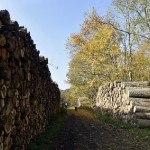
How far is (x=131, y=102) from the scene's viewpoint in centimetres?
1688

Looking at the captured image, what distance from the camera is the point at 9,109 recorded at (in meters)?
6.64

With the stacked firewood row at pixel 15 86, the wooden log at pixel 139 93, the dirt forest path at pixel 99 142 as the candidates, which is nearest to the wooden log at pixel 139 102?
the wooden log at pixel 139 93

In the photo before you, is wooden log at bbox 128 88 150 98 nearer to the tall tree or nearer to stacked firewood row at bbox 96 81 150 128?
stacked firewood row at bbox 96 81 150 128

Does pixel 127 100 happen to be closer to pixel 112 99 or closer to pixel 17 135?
pixel 112 99

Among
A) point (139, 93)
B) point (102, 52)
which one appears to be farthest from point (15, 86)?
point (102, 52)

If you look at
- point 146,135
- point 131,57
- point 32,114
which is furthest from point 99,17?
point 32,114

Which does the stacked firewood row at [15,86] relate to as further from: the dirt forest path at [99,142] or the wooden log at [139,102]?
the wooden log at [139,102]

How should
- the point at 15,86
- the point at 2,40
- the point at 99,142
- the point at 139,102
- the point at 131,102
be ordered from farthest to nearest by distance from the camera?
the point at 131,102 < the point at 139,102 < the point at 99,142 < the point at 15,86 < the point at 2,40

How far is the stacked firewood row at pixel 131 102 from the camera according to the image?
1573cm

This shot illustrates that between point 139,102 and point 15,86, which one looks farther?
point 139,102

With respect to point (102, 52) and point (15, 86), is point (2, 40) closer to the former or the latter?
point (15, 86)

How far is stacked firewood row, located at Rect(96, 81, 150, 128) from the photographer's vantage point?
15.7m

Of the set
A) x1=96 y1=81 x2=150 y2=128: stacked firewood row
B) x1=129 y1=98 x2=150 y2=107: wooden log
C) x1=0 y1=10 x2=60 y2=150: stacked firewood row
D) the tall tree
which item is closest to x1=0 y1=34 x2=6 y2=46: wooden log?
x1=0 y1=10 x2=60 y2=150: stacked firewood row

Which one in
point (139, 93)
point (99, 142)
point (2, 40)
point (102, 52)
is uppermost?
point (102, 52)
